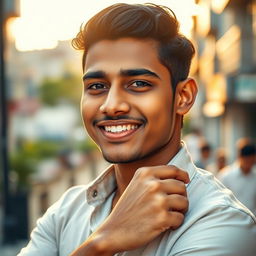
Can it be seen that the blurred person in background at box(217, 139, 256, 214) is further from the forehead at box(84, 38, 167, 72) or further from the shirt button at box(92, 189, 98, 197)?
the forehead at box(84, 38, 167, 72)

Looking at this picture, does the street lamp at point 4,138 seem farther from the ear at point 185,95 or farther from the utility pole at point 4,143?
the ear at point 185,95

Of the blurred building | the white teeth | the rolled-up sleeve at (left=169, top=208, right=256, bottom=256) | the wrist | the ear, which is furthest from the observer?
the blurred building

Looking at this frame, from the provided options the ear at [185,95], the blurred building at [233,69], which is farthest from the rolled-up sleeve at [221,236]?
the blurred building at [233,69]

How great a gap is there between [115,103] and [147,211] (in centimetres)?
39

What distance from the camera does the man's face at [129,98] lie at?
242cm

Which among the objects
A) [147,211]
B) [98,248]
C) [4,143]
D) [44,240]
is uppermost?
[147,211]

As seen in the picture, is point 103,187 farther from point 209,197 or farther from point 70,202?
point 209,197

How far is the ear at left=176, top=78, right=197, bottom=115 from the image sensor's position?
8.43 ft

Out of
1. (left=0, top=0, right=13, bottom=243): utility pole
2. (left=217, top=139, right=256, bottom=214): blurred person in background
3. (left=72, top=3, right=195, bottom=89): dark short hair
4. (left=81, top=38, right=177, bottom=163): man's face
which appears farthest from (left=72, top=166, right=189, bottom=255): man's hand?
(left=0, top=0, right=13, bottom=243): utility pole

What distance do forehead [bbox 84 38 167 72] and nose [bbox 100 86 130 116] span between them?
0.09 metres

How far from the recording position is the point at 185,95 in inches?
103

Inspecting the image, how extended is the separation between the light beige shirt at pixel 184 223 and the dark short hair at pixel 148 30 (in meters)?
0.34

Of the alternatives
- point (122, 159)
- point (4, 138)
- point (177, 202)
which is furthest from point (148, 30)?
point (4, 138)

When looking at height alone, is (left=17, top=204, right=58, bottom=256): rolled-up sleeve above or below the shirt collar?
below
